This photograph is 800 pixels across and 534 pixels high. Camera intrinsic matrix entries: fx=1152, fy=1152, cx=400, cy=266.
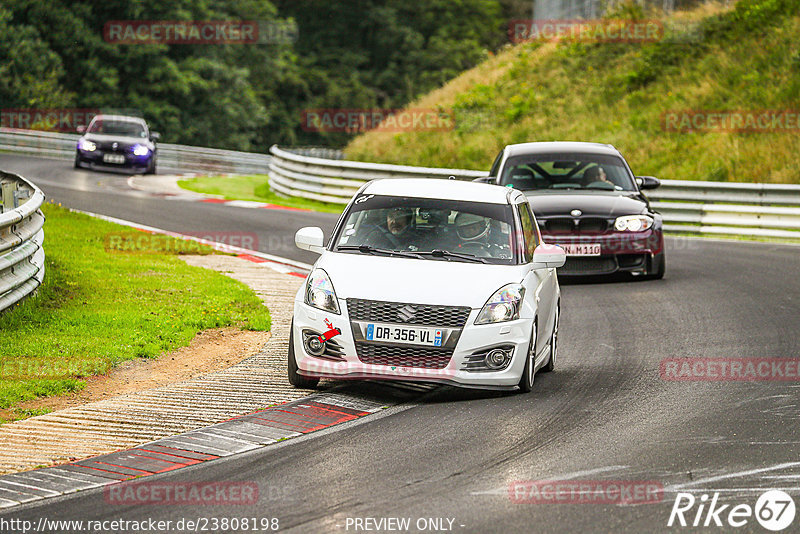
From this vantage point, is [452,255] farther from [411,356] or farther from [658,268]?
[658,268]

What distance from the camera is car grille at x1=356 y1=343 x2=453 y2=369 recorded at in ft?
27.8

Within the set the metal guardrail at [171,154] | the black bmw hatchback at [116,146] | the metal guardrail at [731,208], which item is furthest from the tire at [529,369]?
the metal guardrail at [171,154]

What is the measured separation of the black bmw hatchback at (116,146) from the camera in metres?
32.2

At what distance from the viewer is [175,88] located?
169ft

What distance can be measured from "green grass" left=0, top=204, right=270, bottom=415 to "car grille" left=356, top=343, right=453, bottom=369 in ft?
7.54

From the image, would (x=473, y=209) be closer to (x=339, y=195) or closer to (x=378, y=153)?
(x=339, y=195)

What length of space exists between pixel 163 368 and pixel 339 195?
16.7m

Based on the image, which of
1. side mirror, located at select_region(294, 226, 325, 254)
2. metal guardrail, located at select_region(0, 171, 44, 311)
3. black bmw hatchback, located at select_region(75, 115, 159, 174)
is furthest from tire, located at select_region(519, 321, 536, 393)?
black bmw hatchback, located at select_region(75, 115, 159, 174)

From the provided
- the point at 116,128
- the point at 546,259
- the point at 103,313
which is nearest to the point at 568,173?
the point at 546,259

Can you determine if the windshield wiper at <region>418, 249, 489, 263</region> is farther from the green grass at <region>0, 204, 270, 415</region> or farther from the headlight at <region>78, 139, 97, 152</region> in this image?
the headlight at <region>78, 139, 97, 152</region>

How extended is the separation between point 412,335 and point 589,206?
6.96 m

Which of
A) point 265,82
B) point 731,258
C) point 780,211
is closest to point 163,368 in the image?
point 731,258

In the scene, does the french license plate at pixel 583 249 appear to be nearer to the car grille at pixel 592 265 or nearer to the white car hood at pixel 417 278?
the car grille at pixel 592 265

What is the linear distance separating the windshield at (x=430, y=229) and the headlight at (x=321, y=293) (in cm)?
50
